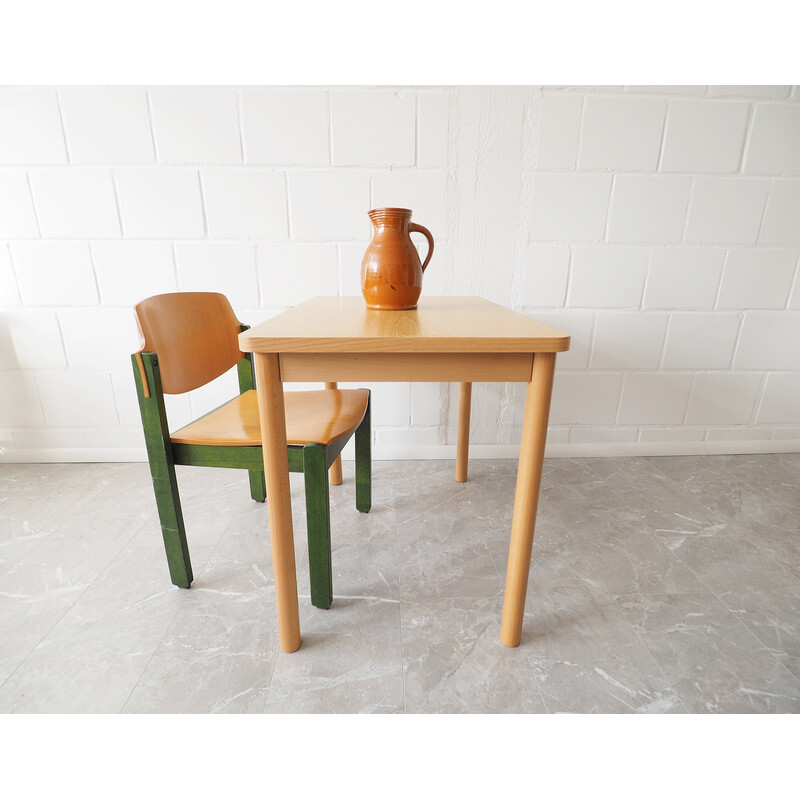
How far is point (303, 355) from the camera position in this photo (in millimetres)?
819

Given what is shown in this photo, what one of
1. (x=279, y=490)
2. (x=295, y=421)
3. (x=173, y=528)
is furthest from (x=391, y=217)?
(x=173, y=528)

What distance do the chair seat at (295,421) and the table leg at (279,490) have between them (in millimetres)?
130

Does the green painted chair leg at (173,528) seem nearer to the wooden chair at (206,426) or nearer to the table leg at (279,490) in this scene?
the wooden chair at (206,426)

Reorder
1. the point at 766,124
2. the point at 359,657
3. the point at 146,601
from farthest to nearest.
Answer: the point at 766,124
the point at 146,601
the point at 359,657

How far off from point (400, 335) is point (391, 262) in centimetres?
33

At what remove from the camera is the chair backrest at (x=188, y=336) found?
1.04 m

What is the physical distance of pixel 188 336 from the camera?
1.16 meters

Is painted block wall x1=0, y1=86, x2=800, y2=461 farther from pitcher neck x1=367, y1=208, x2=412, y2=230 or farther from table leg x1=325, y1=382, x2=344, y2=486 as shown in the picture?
pitcher neck x1=367, y1=208, x2=412, y2=230

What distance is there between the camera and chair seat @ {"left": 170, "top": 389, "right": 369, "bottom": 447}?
1050 mm

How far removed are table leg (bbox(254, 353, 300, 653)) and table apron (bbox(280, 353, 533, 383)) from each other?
35 millimetres

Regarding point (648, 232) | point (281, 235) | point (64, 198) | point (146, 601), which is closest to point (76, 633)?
point (146, 601)

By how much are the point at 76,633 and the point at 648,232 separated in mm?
2278

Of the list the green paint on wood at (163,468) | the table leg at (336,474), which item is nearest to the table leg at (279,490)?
the green paint on wood at (163,468)
